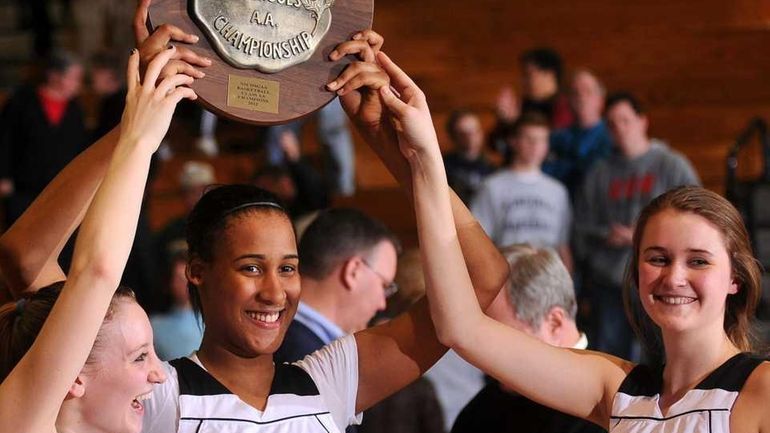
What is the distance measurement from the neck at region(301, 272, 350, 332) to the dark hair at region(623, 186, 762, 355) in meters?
1.08

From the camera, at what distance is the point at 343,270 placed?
142 inches

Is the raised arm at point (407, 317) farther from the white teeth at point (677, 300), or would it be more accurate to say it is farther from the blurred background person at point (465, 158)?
the blurred background person at point (465, 158)

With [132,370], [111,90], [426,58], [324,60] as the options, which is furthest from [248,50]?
[426,58]

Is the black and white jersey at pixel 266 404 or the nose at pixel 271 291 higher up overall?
the nose at pixel 271 291

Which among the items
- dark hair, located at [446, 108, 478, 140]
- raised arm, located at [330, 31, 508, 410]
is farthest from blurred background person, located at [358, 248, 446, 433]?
dark hair, located at [446, 108, 478, 140]

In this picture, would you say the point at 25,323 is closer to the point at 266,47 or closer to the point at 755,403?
the point at 266,47

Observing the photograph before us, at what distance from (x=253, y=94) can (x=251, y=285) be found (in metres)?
0.33

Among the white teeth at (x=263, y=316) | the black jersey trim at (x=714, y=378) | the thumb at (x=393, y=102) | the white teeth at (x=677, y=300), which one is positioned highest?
the thumb at (x=393, y=102)

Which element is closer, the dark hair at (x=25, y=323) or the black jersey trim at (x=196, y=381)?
the dark hair at (x=25, y=323)

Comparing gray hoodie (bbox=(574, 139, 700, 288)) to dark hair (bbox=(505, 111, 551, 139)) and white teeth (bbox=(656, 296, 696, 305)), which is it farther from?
white teeth (bbox=(656, 296, 696, 305))

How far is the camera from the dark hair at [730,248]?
2496 mm

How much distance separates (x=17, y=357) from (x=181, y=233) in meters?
4.51

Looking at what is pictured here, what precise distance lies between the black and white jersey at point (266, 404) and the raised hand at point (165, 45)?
1.71 feet

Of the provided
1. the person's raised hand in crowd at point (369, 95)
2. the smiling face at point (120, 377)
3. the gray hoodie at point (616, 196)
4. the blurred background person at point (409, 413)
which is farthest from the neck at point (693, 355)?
the gray hoodie at point (616, 196)
